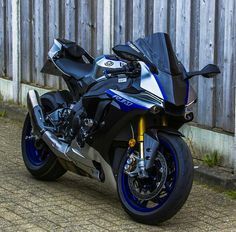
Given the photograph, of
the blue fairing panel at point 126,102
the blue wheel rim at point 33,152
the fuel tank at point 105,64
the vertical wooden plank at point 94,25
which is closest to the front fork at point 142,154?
the blue fairing panel at point 126,102

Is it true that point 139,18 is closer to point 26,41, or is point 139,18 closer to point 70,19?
point 70,19

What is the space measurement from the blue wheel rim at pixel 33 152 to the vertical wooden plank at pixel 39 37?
2.68 meters

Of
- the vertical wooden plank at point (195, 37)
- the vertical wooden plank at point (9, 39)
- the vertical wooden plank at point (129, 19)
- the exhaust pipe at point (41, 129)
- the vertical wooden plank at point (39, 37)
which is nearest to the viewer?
the exhaust pipe at point (41, 129)

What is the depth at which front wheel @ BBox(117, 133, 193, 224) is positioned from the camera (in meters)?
5.57

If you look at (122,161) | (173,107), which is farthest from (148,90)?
(122,161)

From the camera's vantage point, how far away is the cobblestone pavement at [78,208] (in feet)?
18.9

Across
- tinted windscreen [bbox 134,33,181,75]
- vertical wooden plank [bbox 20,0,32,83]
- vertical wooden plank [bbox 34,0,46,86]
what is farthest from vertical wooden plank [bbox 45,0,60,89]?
tinted windscreen [bbox 134,33,181,75]

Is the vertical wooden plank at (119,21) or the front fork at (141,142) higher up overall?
the vertical wooden plank at (119,21)

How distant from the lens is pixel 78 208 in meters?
6.20

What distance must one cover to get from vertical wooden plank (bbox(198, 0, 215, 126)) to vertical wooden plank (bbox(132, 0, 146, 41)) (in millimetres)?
885

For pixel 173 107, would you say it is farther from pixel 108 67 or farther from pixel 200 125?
pixel 200 125

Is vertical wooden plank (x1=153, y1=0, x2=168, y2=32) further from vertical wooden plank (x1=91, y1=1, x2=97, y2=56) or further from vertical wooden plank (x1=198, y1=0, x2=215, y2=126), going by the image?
vertical wooden plank (x1=91, y1=1, x2=97, y2=56)

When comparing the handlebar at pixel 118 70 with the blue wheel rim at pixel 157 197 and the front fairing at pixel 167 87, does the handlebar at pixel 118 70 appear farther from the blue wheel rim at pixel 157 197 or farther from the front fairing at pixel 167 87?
the blue wheel rim at pixel 157 197

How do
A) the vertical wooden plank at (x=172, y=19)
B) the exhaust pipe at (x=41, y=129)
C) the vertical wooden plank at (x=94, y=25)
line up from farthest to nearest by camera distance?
the vertical wooden plank at (x=94, y=25)
the vertical wooden plank at (x=172, y=19)
the exhaust pipe at (x=41, y=129)
